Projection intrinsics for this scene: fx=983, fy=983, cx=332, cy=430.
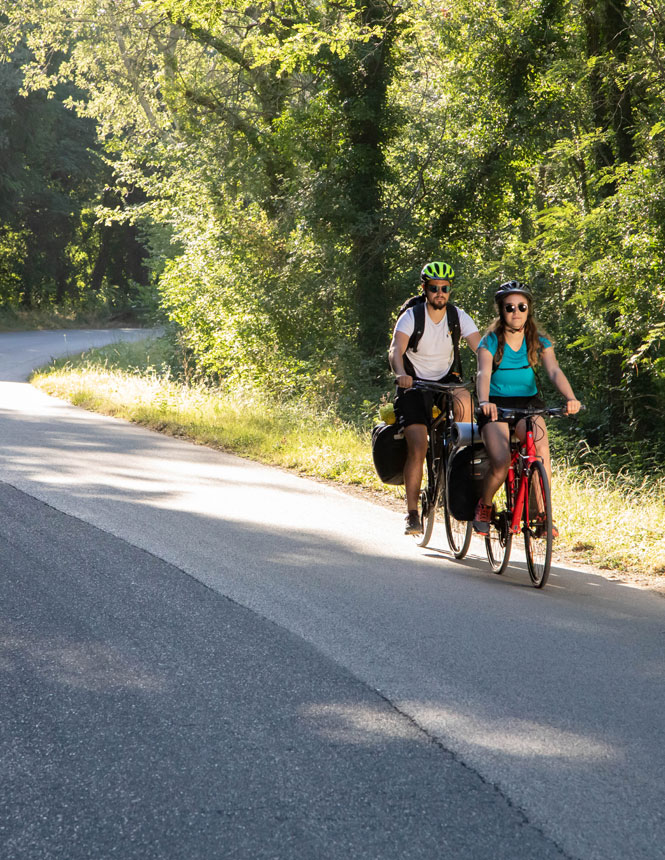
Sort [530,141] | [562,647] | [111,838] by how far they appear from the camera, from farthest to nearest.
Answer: [530,141] → [562,647] → [111,838]

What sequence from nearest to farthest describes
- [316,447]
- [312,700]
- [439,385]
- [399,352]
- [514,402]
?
[312,700], [514,402], [439,385], [399,352], [316,447]

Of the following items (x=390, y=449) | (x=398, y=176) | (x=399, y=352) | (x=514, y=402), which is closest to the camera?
(x=514, y=402)

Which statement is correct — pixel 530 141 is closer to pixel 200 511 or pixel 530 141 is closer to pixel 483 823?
pixel 200 511

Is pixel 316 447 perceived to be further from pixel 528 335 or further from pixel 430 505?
pixel 528 335

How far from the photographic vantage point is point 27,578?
6.25m

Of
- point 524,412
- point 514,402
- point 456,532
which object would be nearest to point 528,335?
point 514,402

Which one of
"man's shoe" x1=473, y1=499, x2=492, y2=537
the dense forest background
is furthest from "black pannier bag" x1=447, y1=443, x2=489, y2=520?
the dense forest background

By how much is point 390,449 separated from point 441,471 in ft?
1.52

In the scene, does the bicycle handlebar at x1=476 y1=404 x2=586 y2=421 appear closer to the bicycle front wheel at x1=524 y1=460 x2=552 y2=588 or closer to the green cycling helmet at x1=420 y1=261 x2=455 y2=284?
the bicycle front wheel at x1=524 y1=460 x2=552 y2=588

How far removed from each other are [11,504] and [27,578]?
2.63 metres

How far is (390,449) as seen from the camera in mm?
7938

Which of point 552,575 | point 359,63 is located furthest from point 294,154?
point 552,575

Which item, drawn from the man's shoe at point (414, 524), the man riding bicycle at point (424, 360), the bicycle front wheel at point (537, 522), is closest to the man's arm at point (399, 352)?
the man riding bicycle at point (424, 360)

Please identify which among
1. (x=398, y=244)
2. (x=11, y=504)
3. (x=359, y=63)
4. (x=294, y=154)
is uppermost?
(x=359, y=63)
